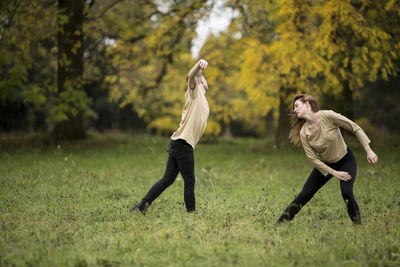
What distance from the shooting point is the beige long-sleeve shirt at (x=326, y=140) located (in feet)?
14.5

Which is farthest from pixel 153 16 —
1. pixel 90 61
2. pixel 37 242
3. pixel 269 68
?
pixel 37 242

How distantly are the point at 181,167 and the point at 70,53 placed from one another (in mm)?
10900

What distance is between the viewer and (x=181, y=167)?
16.1 ft

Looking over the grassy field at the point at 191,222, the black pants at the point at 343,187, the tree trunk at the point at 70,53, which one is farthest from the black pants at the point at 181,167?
the tree trunk at the point at 70,53

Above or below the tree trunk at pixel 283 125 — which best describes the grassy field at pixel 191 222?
above

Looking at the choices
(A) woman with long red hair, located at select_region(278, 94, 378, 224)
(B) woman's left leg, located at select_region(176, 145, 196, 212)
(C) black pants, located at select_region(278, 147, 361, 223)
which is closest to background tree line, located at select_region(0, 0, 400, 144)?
(A) woman with long red hair, located at select_region(278, 94, 378, 224)

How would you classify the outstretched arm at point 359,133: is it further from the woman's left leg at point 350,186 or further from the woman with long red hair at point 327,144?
the woman's left leg at point 350,186

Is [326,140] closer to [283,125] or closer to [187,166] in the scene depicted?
[187,166]

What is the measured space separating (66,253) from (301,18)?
9762mm

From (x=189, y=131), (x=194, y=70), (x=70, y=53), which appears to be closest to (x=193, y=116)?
(x=189, y=131)

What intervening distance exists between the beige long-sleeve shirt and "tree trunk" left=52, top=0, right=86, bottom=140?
34.5 ft

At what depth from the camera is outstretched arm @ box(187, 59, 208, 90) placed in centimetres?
444

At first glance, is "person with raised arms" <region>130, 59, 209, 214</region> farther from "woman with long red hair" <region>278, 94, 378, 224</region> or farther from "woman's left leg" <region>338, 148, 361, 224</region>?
"woman's left leg" <region>338, 148, 361, 224</region>

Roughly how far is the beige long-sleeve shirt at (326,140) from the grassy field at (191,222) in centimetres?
83
